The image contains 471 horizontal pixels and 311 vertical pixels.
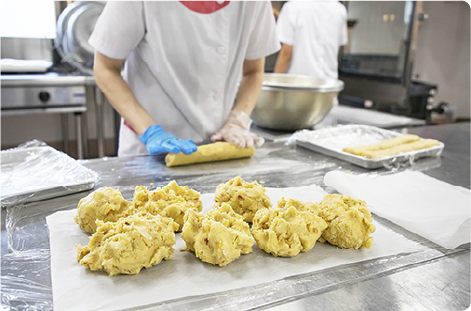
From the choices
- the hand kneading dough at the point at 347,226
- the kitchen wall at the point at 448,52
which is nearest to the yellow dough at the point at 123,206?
the hand kneading dough at the point at 347,226

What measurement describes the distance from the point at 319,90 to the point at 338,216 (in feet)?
4.12

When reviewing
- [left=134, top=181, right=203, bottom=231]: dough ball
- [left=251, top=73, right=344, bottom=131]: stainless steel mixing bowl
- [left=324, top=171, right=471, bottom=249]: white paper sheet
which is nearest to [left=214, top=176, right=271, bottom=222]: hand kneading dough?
[left=134, top=181, right=203, bottom=231]: dough ball

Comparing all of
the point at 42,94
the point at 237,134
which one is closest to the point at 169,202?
the point at 237,134

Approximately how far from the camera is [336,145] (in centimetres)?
181

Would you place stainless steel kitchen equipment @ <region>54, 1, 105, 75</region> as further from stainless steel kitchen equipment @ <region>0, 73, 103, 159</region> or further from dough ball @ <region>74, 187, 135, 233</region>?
dough ball @ <region>74, 187, 135, 233</region>

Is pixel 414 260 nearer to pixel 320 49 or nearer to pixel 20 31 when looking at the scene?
pixel 320 49

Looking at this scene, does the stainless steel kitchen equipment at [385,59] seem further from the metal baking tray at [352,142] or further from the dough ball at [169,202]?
the dough ball at [169,202]

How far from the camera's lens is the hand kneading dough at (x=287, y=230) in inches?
Result: 32.5

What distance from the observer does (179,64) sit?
168 cm

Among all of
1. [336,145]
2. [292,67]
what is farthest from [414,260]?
[292,67]

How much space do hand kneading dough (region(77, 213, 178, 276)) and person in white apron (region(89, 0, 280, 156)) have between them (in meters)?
0.63

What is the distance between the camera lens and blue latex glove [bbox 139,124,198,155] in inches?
55.9

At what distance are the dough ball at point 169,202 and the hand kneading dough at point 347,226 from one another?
0.33 m

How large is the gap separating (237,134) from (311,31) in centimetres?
262
